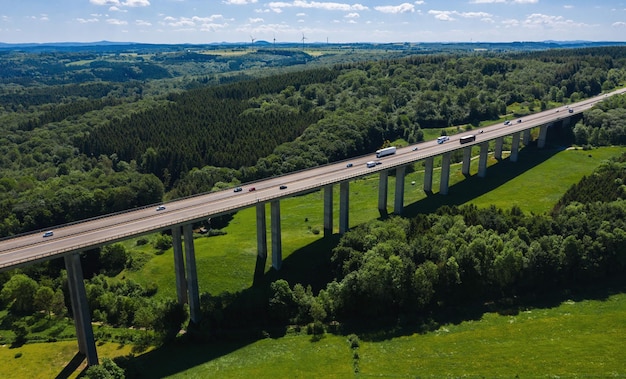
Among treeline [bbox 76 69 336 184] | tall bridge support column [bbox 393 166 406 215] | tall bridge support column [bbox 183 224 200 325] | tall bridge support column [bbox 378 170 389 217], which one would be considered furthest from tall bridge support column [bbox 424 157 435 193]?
tall bridge support column [bbox 183 224 200 325]

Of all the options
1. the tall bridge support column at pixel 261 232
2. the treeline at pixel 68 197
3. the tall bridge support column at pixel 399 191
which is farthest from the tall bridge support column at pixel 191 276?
the tall bridge support column at pixel 399 191

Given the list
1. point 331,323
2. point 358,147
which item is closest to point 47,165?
point 358,147

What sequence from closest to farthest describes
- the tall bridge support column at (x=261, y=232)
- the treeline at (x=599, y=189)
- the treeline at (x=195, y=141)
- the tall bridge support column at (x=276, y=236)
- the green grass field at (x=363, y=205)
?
the tall bridge support column at (x=261, y=232) → the tall bridge support column at (x=276, y=236) → the green grass field at (x=363, y=205) → the treeline at (x=599, y=189) → the treeline at (x=195, y=141)

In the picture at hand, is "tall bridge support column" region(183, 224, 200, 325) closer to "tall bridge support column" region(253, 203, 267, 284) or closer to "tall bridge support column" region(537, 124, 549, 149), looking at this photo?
"tall bridge support column" region(253, 203, 267, 284)

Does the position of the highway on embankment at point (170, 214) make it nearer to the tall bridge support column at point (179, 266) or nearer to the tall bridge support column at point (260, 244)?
the tall bridge support column at point (179, 266)

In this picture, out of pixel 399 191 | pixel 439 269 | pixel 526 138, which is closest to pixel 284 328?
pixel 439 269
